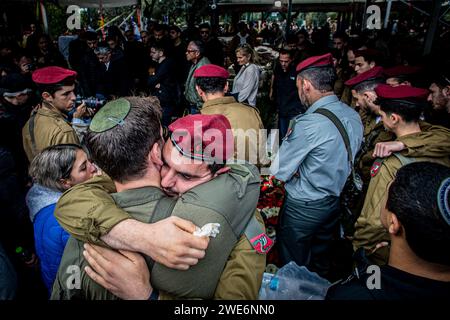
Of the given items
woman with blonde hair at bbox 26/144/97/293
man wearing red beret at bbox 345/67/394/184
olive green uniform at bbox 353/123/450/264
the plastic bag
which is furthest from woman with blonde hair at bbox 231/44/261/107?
the plastic bag

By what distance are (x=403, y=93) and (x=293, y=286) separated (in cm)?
174

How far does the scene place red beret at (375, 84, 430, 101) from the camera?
229cm

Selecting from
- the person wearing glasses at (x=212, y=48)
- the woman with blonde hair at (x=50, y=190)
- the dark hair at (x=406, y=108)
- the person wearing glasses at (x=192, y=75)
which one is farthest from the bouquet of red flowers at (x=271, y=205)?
the person wearing glasses at (x=212, y=48)

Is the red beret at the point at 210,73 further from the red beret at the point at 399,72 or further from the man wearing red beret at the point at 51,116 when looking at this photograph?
the red beret at the point at 399,72

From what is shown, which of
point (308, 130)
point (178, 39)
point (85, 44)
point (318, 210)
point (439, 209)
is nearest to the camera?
point (439, 209)

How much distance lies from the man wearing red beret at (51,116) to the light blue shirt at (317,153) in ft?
6.75

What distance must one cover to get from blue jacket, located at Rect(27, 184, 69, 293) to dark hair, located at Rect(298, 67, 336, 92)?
2.38 metres

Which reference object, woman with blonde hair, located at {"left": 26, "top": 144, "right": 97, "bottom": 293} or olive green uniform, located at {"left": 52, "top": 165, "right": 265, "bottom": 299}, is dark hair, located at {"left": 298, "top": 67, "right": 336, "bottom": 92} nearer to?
olive green uniform, located at {"left": 52, "top": 165, "right": 265, "bottom": 299}

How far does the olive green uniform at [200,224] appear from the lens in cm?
120

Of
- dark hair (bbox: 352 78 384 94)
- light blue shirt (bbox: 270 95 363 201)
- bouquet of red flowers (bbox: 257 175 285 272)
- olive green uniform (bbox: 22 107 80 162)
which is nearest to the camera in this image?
light blue shirt (bbox: 270 95 363 201)

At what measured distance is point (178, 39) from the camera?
7520mm
